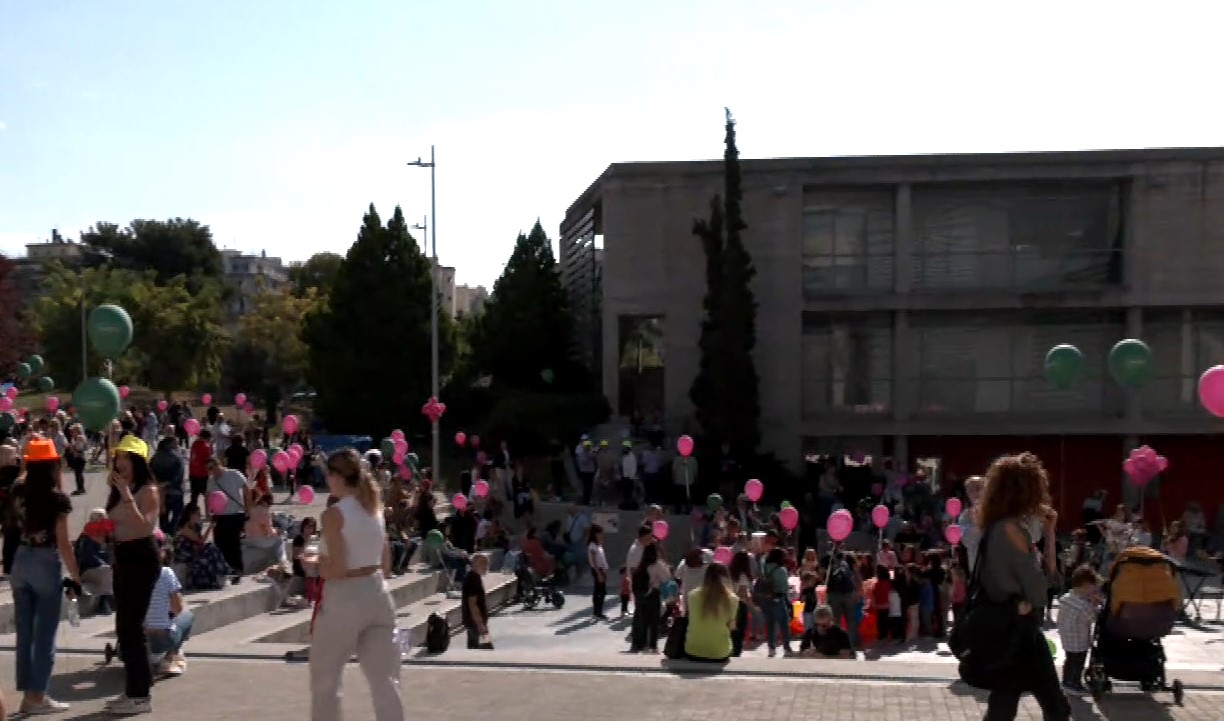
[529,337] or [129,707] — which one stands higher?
[529,337]

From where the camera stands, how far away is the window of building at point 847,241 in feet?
108

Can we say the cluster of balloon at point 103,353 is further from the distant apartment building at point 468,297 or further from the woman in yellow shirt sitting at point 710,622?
the distant apartment building at point 468,297

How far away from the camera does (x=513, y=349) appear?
139 ft

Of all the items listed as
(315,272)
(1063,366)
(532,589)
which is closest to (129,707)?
(532,589)

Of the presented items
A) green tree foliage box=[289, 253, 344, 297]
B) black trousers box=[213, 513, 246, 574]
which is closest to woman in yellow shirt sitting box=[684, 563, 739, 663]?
black trousers box=[213, 513, 246, 574]

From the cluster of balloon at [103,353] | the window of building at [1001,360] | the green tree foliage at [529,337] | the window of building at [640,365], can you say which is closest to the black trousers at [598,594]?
the cluster of balloon at [103,353]

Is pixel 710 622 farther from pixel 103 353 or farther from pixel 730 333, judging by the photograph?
pixel 730 333

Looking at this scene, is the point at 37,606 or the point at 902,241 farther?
the point at 902,241

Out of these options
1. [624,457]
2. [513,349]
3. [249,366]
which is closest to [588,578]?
[624,457]

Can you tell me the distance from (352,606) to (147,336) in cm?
5219

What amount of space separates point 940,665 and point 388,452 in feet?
60.5

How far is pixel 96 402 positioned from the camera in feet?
49.6

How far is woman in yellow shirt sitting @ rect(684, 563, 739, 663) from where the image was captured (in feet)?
33.7

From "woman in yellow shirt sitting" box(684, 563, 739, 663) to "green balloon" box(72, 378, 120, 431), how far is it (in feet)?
25.4
